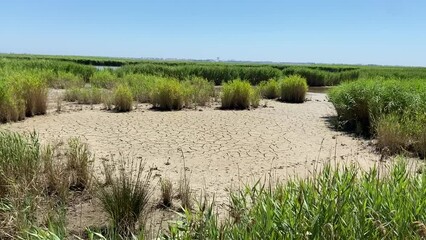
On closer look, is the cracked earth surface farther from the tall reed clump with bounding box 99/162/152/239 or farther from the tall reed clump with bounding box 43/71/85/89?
the tall reed clump with bounding box 43/71/85/89

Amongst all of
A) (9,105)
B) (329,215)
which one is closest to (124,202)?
(329,215)

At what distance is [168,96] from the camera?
12.1m

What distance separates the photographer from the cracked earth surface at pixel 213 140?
19.6 ft

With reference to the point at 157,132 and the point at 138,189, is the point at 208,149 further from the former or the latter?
the point at 138,189

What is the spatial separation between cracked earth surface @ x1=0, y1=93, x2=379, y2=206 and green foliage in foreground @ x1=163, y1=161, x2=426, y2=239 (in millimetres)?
1764

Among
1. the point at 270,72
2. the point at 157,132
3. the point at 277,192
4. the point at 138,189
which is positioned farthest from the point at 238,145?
the point at 270,72

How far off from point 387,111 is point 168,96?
6.23 metres

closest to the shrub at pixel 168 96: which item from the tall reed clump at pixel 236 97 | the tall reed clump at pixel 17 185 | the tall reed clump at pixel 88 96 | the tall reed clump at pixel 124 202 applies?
the tall reed clump at pixel 236 97

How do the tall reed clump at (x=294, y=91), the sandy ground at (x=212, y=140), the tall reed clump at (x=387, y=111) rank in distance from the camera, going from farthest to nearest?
1. the tall reed clump at (x=294, y=91)
2. the tall reed clump at (x=387, y=111)
3. the sandy ground at (x=212, y=140)

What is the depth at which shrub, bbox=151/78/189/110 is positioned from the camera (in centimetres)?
1207

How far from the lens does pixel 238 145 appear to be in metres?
7.66

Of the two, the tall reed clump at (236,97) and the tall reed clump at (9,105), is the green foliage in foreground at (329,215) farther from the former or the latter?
the tall reed clump at (236,97)

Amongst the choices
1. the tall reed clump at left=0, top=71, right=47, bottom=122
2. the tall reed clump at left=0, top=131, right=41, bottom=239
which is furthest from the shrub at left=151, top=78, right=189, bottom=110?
the tall reed clump at left=0, top=131, right=41, bottom=239

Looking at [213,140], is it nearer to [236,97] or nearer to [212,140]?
[212,140]
